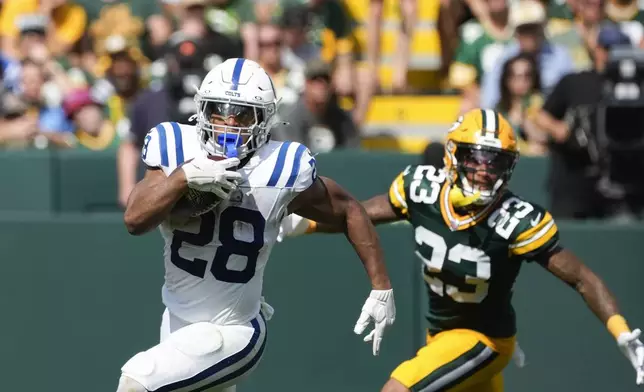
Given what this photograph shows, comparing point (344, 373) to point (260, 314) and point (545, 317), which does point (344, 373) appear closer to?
point (545, 317)

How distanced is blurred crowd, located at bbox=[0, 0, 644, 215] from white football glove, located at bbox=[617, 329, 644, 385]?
103 inches

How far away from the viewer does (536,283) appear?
22.4 ft

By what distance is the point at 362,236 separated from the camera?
16.6 ft

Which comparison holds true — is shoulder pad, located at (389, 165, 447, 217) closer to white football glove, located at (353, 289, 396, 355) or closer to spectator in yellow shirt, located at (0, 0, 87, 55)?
white football glove, located at (353, 289, 396, 355)

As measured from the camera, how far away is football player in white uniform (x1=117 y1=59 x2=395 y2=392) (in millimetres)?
4727

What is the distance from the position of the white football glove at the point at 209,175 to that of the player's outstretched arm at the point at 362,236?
1.87ft

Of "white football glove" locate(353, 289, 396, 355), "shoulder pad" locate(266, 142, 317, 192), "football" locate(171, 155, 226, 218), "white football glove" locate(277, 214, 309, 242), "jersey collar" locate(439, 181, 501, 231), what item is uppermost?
"shoulder pad" locate(266, 142, 317, 192)

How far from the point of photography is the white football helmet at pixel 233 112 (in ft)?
15.5

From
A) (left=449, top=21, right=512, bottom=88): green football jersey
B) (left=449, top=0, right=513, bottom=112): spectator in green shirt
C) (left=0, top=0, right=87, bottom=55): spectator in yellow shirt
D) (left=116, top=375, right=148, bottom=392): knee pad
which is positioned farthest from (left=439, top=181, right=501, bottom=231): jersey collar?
(left=0, top=0, right=87, bottom=55): spectator in yellow shirt

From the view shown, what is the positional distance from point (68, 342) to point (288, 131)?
2243 millimetres

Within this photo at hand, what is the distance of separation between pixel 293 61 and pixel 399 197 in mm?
3653

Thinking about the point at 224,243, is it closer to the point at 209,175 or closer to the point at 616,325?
the point at 209,175

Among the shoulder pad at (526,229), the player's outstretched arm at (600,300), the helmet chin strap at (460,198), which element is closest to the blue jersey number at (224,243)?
the helmet chin strap at (460,198)

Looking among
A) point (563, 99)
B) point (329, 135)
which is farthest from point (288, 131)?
point (563, 99)
